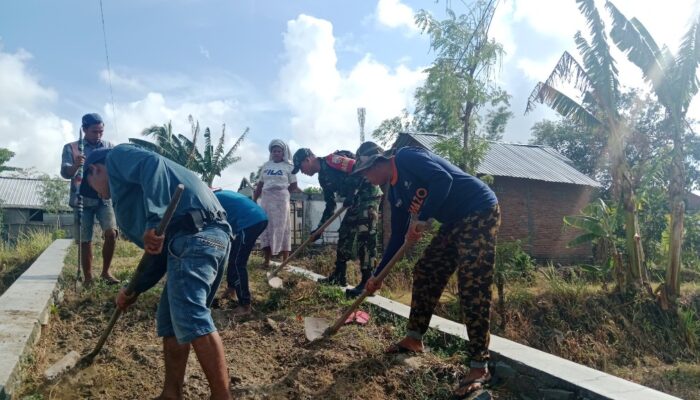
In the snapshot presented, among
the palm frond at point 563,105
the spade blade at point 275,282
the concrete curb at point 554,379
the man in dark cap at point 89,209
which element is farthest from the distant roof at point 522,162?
the concrete curb at point 554,379

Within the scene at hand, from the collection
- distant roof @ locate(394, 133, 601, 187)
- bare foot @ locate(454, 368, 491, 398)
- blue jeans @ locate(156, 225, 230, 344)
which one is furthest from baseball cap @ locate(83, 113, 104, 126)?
distant roof @ locate(394, 133, 601, 187)

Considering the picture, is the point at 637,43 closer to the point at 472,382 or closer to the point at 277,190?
the point at 277,190

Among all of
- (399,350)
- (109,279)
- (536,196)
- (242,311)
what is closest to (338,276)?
(242,311)

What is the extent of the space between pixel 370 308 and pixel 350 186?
139 centimetres

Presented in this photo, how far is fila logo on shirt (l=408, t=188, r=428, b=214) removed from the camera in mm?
3155

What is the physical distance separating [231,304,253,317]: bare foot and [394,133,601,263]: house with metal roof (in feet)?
35.7

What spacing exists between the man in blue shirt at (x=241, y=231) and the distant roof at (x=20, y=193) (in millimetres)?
21617

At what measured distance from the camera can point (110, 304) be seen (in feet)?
14.0

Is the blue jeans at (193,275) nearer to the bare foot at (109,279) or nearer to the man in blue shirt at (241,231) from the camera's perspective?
the man in blue shirt at (241,231)

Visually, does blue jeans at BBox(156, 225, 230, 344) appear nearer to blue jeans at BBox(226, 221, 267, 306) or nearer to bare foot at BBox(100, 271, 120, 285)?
blue jeans at BBox(226, 221, 267, 306)

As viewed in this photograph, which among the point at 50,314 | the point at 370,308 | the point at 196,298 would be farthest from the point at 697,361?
the point at 50,314

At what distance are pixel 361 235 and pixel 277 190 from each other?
1539 millimetres

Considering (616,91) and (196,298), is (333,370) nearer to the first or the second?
(196,298)

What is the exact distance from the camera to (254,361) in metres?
3.28
